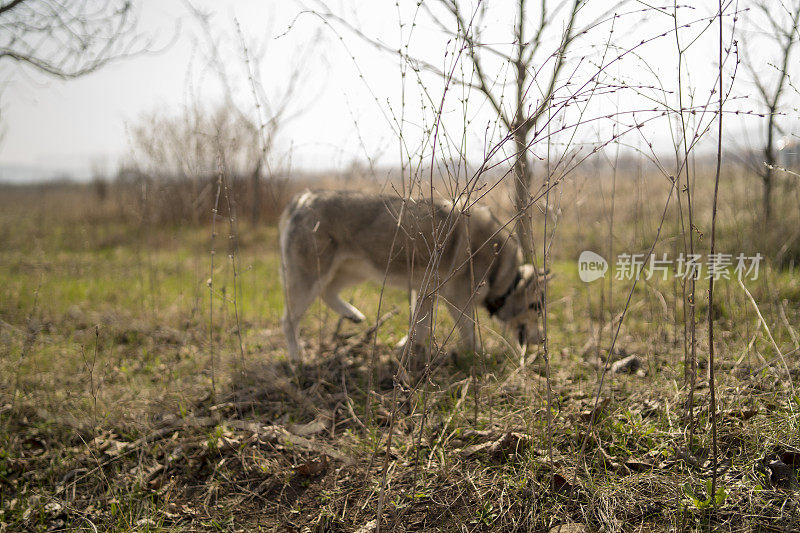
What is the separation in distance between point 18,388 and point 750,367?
4.88m

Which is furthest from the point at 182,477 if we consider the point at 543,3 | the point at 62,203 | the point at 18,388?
the point at 62,203

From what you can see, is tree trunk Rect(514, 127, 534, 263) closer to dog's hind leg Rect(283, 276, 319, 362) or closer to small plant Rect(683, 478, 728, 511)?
small plant Rect(683, 478, 728, 511)

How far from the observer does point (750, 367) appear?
10.2 feet

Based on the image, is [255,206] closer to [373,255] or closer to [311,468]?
[373,255]

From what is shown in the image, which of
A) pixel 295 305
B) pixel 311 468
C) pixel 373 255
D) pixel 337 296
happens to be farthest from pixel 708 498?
pixel 337 296

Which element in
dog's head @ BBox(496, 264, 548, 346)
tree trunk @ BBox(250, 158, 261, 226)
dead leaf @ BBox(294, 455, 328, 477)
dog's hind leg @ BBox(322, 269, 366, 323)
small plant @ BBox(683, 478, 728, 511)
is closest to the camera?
small plant @ BBox(683, 478, 728, 511)

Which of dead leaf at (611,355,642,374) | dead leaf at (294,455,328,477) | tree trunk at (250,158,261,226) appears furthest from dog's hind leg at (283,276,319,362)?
tree trunk at (250,158,261,226)

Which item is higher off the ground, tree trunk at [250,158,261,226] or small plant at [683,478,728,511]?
tree trunk at [250,158,261,226]

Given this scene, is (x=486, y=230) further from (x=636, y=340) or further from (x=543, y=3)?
(x=543, y=3)

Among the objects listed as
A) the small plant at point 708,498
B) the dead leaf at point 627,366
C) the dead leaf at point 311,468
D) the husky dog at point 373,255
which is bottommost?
the dead leaf at point 311,468

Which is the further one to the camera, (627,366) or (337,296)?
(337,296)

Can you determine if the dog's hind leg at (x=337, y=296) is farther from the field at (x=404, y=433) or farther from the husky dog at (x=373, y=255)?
the husky dog at (x=373, y=255)

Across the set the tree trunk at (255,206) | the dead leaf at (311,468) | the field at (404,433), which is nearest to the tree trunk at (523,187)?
the field at (404,433)

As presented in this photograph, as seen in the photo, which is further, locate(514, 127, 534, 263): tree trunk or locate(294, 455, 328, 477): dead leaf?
locate(294, 455, 328, 477): dead leaf
